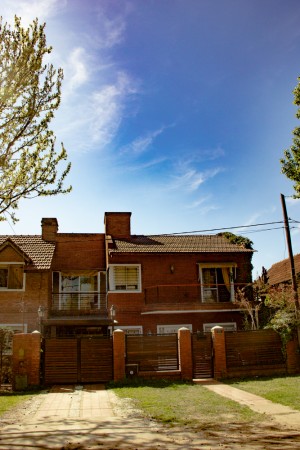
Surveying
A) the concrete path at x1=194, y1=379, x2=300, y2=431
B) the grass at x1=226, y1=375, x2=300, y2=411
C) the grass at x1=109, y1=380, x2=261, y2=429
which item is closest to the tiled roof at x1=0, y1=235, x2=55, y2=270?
the grass at x1=109, y1=380, x2=261, y2=429

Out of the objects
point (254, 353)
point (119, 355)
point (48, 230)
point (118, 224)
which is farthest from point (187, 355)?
point (48, 230)

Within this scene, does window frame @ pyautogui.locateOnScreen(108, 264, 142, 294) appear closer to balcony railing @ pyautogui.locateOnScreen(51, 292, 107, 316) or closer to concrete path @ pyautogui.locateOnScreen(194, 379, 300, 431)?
balcony railing @ pyautogui.locateOnScreen(51, 292, 107, 316)

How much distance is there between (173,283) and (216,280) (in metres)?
2.84

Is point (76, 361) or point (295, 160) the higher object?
point (295, 160)

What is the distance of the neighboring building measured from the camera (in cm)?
2394

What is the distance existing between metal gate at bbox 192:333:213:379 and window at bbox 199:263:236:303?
8.36 metres

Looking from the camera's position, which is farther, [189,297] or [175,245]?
[175,245]

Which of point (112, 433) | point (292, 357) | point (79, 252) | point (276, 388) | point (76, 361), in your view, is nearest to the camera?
point (112, 433)

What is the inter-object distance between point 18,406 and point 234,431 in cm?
637

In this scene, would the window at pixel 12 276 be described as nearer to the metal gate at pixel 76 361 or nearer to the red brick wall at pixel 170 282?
the red brick wall at pixel 170 282

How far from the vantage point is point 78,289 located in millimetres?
27688

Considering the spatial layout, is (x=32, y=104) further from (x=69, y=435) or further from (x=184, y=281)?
(x=184, y=281)

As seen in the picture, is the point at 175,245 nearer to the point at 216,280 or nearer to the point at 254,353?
the point at 216,280

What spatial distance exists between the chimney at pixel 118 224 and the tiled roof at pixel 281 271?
10625 millimetres
